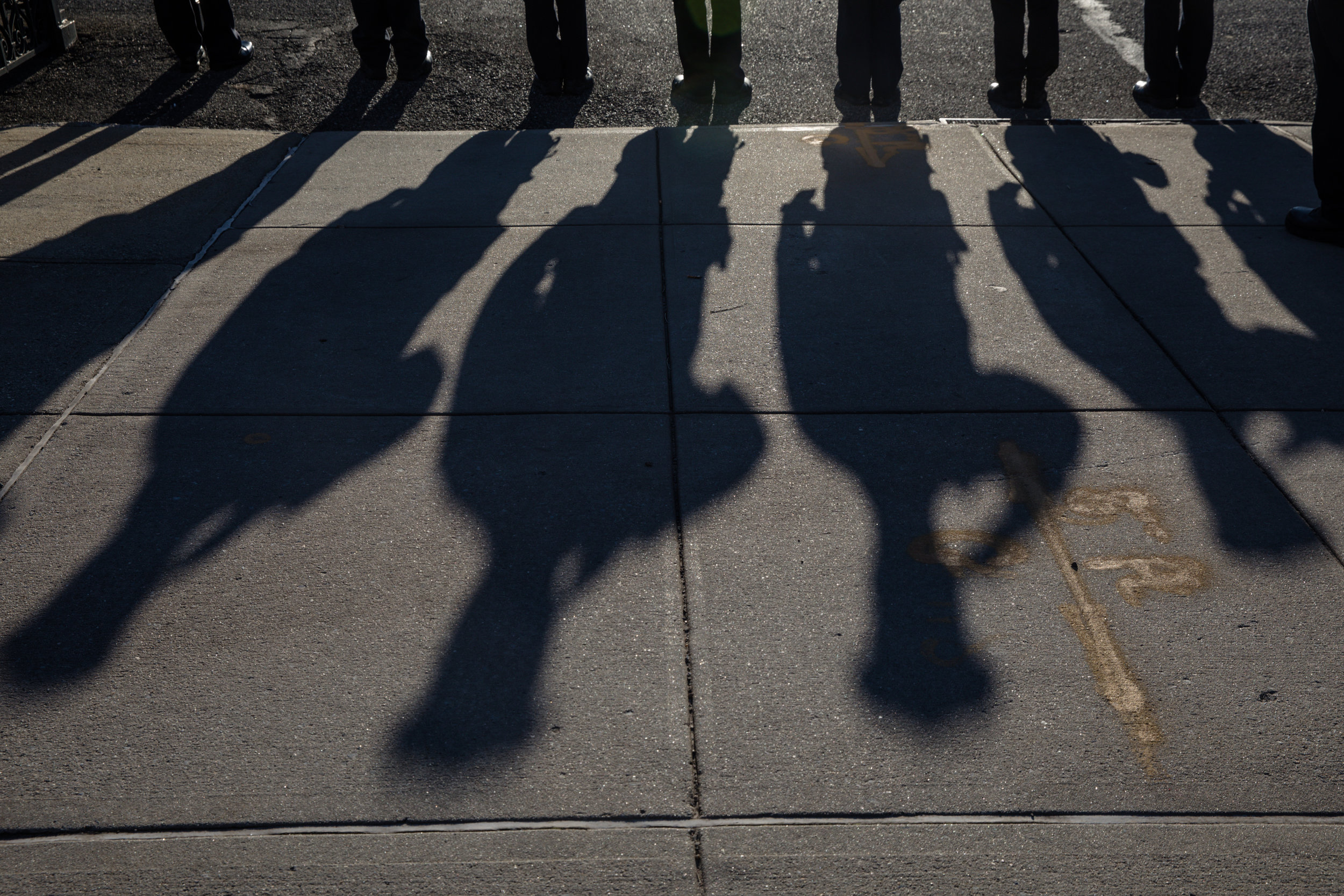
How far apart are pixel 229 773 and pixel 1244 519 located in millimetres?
3017

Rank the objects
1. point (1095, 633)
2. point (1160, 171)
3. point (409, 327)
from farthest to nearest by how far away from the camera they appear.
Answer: point (1160, 171) → point (409, 327) → point (1095, 633)

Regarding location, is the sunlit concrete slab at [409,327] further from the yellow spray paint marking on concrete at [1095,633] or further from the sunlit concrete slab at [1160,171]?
the sunlit concrete slab at [1160,171]

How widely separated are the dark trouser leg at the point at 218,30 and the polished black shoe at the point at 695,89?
10.8 feet

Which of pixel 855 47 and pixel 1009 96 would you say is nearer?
pixel 855 47

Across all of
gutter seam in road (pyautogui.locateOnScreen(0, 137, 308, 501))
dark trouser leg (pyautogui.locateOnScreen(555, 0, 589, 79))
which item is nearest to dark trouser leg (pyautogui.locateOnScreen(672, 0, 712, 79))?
dark trouser leg (pyautogui.locateOnScreen(555, 0, 589, 79))

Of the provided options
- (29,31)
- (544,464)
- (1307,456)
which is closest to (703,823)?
(544,464)

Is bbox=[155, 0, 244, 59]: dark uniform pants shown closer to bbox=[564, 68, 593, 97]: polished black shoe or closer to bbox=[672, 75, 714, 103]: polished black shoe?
bbox=[564, 68, 593, 97]: polished black shoe

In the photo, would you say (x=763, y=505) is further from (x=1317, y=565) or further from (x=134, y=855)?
(x=134, y=855)

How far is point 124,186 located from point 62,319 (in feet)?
5.87

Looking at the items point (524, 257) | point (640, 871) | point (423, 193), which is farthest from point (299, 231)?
point (640, 871)

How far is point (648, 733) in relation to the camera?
8.63 ft

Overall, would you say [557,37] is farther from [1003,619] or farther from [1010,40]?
[1003,619]

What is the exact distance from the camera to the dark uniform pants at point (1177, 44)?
6.98 meters

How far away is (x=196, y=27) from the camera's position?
7844 millimetres
